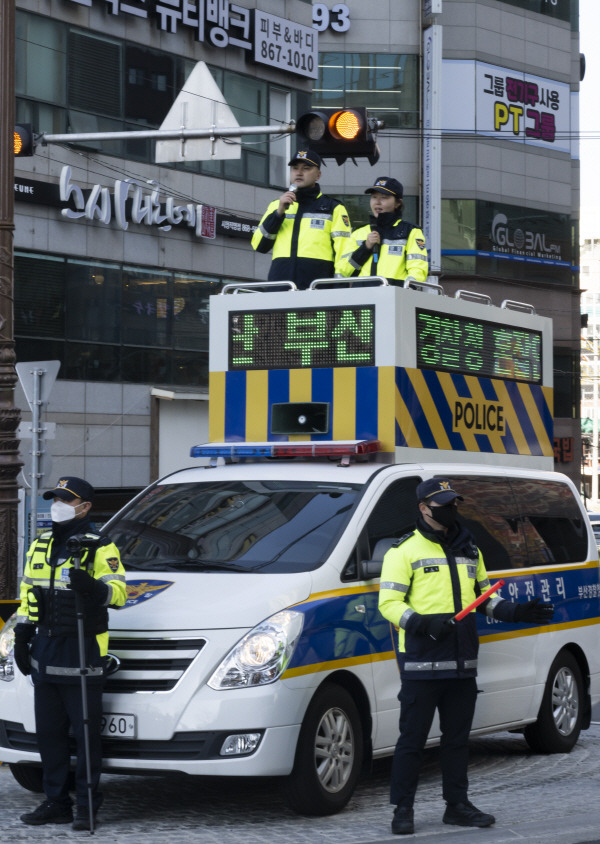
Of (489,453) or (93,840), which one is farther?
(489,453)

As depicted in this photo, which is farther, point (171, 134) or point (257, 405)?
point (171, 134)

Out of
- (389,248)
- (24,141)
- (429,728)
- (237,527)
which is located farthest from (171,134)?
(429,728)

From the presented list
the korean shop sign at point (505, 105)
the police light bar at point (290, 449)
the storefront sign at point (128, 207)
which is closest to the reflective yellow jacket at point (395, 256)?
the police light bar at point (290, 449)

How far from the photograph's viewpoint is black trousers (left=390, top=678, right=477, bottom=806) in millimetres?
6824

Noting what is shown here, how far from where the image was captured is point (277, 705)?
6.82 metres

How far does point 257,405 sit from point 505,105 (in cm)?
3578

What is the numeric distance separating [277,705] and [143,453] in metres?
20.1

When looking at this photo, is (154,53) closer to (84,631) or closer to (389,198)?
(389,198)

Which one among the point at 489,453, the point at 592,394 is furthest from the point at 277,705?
the point at 592,394

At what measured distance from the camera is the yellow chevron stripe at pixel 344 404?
8664mm

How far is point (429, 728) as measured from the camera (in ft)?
22.5

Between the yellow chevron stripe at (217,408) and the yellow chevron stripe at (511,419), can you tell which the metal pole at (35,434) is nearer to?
the yellow chevron stripe at (217,408)

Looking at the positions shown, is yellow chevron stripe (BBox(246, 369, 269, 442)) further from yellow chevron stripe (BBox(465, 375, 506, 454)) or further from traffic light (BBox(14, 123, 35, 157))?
traffic light (BBox(14, 123, 35, 157))

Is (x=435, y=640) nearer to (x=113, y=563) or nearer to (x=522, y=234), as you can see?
(x=113, y=563)
